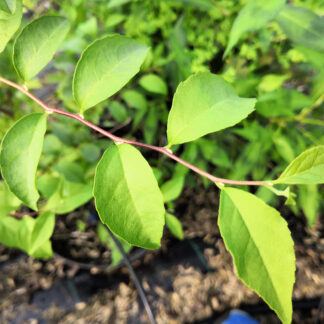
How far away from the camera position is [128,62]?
0.38 meters

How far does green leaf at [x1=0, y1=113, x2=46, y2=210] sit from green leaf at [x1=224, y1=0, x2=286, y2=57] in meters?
0.44

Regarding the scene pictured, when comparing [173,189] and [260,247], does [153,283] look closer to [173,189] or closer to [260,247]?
[173,189]

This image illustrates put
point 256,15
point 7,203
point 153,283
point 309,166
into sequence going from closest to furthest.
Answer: point 309,166 → point 256,15 → point 7,203 → point 153,283

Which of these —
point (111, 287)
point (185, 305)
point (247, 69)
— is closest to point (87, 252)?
point (111, 287)

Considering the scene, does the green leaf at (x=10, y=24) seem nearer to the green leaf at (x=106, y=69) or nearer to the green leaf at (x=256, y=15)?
the green leaf at (x=106, y=69)

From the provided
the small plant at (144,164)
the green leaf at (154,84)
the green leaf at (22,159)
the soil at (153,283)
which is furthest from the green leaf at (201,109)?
the soil at (153,283)

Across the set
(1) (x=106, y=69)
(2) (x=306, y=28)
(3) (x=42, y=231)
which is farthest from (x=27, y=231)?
(2) (x=306, y=28)

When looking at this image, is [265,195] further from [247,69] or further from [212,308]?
[212,308]

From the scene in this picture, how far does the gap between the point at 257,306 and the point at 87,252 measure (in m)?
0.86

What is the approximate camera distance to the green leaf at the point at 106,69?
374 millimetres

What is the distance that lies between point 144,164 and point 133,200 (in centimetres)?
5

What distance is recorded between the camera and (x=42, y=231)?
624mm

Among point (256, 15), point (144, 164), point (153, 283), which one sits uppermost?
point (256, 15)

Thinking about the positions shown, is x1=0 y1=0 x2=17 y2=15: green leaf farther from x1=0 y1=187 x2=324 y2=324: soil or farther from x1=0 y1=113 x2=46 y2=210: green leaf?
x1=0 y1=187 x2=324 y2=324: soil
